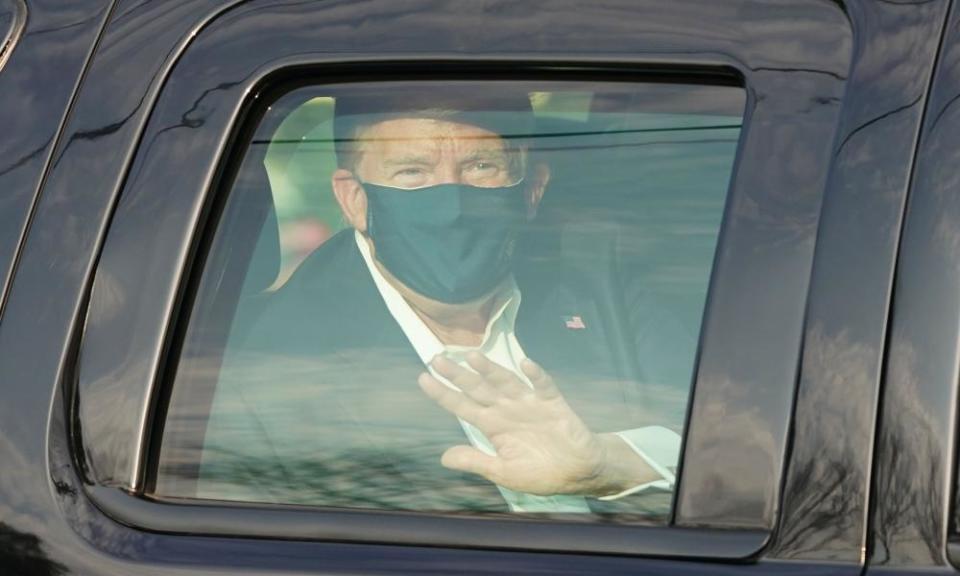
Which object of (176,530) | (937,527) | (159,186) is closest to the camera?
(937,527)

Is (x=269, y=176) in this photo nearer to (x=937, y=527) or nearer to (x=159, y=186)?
(x=159, y=186)

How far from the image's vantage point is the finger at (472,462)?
1.84 m

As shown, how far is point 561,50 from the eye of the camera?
6.13ft

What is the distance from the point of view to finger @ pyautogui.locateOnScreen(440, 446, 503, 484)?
184cm

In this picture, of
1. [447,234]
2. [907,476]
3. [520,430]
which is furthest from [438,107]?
[907,476]

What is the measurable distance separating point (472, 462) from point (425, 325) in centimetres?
20

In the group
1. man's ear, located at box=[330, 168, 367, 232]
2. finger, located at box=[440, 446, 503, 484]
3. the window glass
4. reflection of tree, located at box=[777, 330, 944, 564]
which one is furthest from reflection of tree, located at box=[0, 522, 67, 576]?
reflection of tree, located at box=[777, 330, 944, 564]

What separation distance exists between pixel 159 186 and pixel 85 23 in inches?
10.4

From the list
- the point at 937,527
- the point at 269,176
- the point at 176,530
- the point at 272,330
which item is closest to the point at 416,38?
the point at 269,176

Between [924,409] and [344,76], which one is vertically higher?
[344,76]

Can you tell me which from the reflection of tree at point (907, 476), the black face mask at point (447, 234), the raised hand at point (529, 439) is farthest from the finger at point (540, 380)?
the reflection of tree at point (907, 476)

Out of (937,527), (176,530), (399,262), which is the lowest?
(176,530)

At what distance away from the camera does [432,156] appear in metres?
1.98

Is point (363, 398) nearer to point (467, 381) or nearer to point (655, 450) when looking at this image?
point (467, 381)
